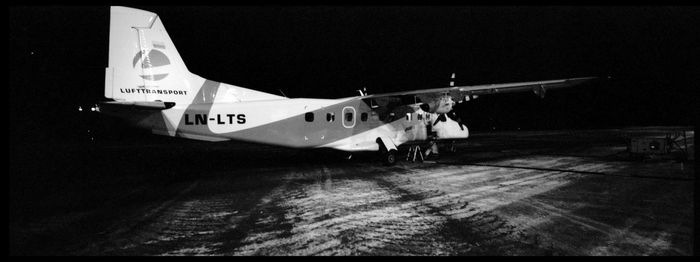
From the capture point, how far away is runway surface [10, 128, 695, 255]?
611 centimetres

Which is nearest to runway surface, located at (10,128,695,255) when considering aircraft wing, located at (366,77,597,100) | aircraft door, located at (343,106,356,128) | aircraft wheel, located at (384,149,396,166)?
aircraft wheel, located at (384,149,396,166)

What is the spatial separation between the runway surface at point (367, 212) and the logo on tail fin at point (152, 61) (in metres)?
3.34

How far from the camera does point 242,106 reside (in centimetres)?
1490

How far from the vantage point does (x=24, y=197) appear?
10211mm

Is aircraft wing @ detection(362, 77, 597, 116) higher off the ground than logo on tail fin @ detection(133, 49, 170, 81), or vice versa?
logo on tail fin @ detection(133, 49, 170, 81)

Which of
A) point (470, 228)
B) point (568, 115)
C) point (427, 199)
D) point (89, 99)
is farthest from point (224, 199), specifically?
point (568, 115)

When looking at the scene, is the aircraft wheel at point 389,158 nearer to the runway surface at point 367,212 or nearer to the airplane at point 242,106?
the airplane at point 242,106

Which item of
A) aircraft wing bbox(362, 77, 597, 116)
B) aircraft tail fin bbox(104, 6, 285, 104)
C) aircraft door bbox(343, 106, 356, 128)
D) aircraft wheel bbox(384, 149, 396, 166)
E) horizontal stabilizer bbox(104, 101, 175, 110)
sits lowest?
aircraft wheel bbox(384, 149, 396, 166)

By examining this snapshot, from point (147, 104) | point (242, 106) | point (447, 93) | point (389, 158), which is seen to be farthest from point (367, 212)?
point (447, 93)

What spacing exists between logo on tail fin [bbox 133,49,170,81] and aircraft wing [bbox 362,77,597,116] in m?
7.65

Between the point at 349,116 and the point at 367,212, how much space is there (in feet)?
29.1

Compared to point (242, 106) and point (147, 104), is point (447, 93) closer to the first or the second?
point (242, 106)

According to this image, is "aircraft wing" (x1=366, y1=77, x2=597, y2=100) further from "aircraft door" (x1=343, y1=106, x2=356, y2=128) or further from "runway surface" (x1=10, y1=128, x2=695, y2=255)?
"runway surface" (x1=10, y1=128, x2=695, y2=255)

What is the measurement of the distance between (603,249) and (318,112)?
38.4 ft
